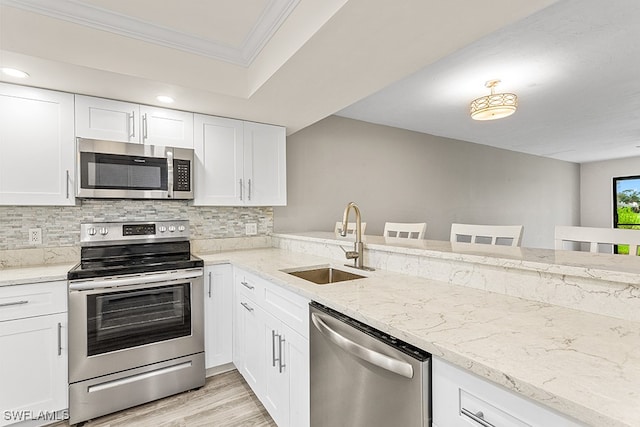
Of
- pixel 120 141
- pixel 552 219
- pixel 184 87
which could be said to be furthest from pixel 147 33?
pixel 552 219

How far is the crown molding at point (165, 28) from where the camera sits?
1.61 m

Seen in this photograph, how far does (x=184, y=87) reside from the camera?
79.7 inches

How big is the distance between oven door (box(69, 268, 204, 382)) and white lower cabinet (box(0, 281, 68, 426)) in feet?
0.25

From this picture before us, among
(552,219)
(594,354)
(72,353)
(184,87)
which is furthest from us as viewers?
(552,219)

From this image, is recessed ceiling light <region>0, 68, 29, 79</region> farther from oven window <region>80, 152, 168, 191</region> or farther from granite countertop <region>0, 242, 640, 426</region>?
granite countertop <region>0, 242, 640, 426</region>

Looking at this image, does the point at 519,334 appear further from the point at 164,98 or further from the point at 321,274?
the point at 164,98

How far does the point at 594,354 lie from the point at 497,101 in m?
2.48

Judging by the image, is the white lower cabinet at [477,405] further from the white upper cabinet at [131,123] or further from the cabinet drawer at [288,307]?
the white upper cabinet at [131,123]

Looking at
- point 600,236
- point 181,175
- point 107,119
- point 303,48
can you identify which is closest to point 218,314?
point 181,175

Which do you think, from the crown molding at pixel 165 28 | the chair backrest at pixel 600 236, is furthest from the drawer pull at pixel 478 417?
the crown molding at pixel 165 28

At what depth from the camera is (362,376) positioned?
3.34ft

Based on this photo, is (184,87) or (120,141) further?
(120,141)

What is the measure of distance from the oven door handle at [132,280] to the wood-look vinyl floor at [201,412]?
0.82 m

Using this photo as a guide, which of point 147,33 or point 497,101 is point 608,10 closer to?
point 497,101
